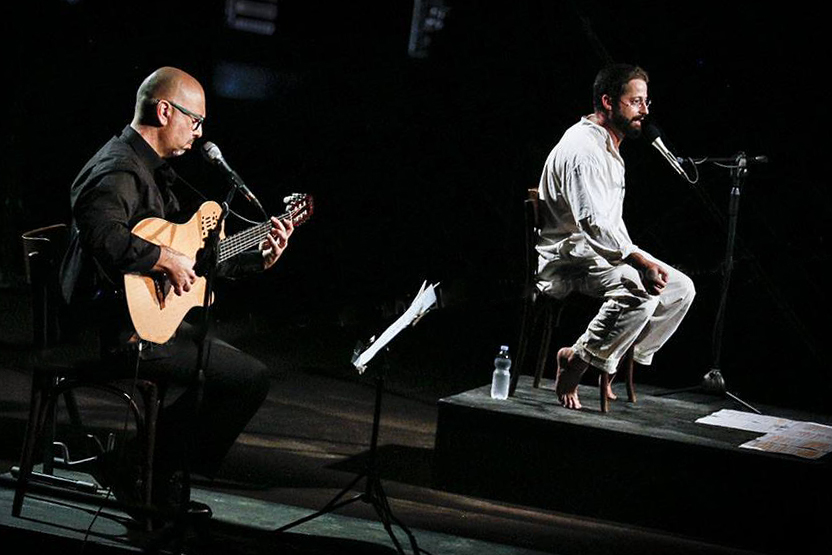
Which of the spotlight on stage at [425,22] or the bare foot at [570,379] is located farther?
the spotlight on stage at [425,22]

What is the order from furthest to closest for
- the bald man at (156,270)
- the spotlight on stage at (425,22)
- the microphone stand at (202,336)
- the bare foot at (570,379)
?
the spotlight on stage at (425,22)
the bare foot at (570,379)
the bald man at (156,270)
the microphone stand at (202,336)

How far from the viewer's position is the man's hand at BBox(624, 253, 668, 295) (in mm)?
4719

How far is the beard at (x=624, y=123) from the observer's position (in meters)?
5.09

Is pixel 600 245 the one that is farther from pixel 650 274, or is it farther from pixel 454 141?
pixel 454 141

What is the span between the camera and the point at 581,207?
16.0ft

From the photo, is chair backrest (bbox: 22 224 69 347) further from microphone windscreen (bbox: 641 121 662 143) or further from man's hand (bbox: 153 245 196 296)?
microphone windscreen (bbox: 641 121 662 143)

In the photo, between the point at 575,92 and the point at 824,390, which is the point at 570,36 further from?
the point at 824,390

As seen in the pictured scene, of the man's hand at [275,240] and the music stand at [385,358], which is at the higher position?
the man's hand at [275,240]

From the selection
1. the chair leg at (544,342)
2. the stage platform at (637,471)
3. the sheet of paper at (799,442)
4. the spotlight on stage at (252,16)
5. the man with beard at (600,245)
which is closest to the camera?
the stage platform at (637,471)

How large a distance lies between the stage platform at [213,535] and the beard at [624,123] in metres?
2.17

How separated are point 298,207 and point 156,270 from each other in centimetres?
62

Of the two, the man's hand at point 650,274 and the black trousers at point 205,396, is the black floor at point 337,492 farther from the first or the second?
the man's hand at point 650,274

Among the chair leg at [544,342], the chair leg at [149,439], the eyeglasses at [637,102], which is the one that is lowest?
the chair leg at [149,439]

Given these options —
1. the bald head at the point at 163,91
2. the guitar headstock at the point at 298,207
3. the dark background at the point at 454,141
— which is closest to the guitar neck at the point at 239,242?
the guitar headstock at the point at 298,207
